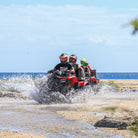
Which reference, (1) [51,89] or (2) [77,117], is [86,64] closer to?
(1) [51,89]

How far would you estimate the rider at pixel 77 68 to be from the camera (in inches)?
522

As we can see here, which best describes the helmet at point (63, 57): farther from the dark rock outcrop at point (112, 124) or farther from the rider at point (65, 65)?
the dark rock outcrop at point (112, 124)

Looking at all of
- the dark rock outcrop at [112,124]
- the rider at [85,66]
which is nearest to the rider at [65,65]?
the rider at [85,66]

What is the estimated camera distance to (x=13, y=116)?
8.55 m

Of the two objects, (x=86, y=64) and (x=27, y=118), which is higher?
(x=86, y=64)

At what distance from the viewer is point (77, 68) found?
13336 millimetres

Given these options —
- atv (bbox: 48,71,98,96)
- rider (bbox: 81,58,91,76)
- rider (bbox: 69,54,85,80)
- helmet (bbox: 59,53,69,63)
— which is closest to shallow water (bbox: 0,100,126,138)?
atv (bbox: 48,71,98,96)

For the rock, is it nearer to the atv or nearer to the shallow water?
the shallow water

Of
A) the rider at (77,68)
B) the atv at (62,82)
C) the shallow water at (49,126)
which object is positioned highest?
the rider at (77,68)

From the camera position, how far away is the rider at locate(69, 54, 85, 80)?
13.3m

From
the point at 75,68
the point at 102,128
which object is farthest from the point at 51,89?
the point at 102,128

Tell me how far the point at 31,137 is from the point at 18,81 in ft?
33.1

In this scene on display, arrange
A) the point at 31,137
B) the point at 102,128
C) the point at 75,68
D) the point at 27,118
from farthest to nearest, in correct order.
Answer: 1. the point at 75,68
2. the point at 27,118
3. the point at 102,128
4. the point at 31,137

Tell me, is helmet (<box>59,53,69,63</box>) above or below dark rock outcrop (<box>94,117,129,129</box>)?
above
